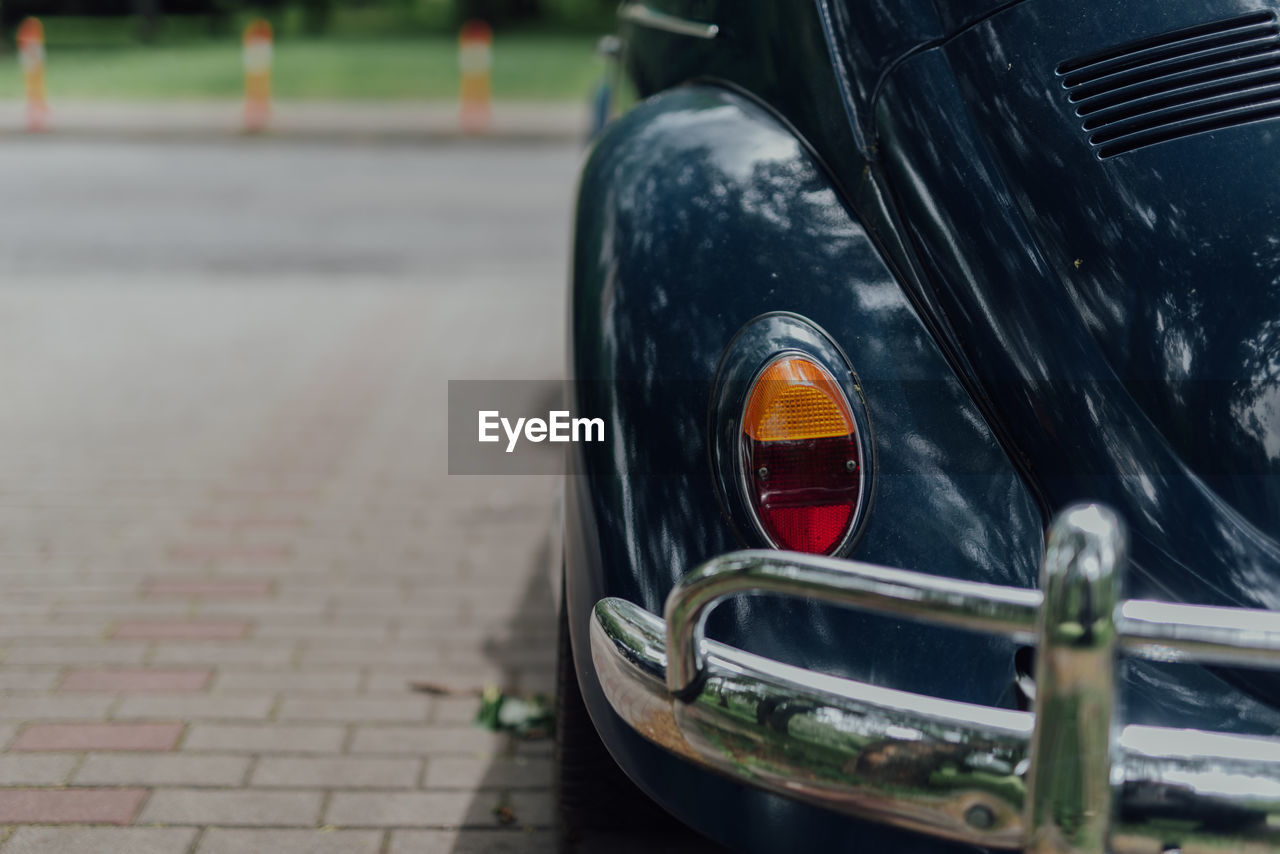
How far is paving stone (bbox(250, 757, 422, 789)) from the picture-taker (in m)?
2.73

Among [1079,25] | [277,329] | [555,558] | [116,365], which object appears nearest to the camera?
[1079,25]

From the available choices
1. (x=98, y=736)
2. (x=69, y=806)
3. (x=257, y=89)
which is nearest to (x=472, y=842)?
(x=69, y=806)

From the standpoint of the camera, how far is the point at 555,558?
2703mm

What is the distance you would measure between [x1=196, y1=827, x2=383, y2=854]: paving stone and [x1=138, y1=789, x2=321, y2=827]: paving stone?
33 millimetres

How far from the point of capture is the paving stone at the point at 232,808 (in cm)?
257

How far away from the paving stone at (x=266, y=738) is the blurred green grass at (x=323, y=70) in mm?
14368

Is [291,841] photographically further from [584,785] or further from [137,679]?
[137,679]

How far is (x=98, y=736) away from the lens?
113 inches

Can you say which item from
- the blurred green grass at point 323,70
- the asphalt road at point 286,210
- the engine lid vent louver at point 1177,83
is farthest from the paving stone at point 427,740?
the blurred green grass at point 323,70

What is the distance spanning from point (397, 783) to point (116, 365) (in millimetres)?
3868

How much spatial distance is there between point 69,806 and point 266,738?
437 mm

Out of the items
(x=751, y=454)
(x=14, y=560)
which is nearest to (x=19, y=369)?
(x=14, y=560)

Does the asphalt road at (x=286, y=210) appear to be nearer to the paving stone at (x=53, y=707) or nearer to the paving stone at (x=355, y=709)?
the paving stone at (x=355, y=709)

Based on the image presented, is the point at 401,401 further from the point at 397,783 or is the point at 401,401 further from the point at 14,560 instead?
the point at 397,783
